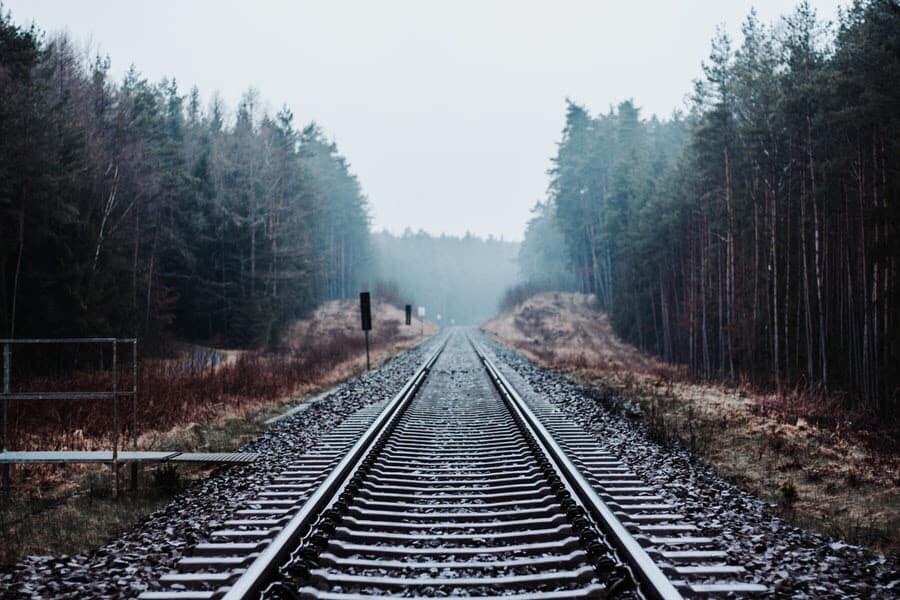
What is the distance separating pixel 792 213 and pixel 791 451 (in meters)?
22.1

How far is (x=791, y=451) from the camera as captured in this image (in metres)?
8.31

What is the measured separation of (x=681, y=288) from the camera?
41.6 m

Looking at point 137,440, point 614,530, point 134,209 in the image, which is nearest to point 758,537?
point 614,530

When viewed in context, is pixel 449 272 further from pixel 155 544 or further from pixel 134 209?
pixel 155 544

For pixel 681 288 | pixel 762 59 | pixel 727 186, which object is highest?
pixel 762 59

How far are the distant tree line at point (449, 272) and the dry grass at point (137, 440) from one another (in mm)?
116114

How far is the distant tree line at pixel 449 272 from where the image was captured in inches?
5837

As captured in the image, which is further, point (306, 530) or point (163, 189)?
point (163, 189)

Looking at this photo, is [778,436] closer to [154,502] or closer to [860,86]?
[154,502]

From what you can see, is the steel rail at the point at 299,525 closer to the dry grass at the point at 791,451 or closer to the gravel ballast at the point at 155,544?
the gravel ballast at the point at 155,544

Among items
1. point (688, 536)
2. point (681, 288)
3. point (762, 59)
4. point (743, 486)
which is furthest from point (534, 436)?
point (681, 288)

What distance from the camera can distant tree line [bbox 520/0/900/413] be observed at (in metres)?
19.8

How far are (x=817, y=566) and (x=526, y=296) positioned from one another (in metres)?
65.2

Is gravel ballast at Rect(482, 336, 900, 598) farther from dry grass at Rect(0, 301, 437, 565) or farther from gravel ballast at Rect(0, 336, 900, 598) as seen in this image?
dry grass at Rect(0, 301, 437, 565)
